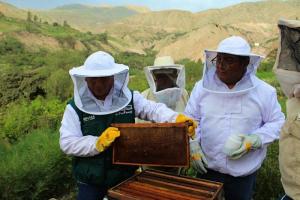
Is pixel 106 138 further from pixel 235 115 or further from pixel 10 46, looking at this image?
pixel 10 46

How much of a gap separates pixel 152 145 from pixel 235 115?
0.74m

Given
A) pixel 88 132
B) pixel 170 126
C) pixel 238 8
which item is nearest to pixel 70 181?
pixel 88 132

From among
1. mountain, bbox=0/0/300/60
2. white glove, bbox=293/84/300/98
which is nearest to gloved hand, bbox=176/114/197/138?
white glove, bbox=293/84/300/98

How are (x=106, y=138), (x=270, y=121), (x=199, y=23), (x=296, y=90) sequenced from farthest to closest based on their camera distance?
(x=199, y=23)
(x=270, y=121)
(x=106, y=138)
(x=296, y=90)

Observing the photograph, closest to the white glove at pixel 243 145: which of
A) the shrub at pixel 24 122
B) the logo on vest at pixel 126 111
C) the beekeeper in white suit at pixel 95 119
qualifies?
the beekeeper in white suit at pixel 95 119

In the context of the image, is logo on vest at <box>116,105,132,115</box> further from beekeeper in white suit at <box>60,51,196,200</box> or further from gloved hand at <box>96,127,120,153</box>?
gloved hand at <box>96,127,120,153</box>

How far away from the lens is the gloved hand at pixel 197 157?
3.20 metres

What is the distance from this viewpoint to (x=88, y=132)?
2.97 m

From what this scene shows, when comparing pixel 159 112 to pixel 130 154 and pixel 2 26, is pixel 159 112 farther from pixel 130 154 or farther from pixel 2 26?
pixel 2 26

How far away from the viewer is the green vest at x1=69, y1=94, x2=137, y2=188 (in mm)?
2949

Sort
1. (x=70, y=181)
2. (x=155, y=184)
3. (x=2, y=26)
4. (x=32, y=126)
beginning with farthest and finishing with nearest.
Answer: (x=2, y=26) → (x=32, y=126) → (x=70, y=181) → (x=155, y=184)

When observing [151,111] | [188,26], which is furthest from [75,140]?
[188,26]

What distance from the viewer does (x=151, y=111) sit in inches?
123

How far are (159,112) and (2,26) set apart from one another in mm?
90603
